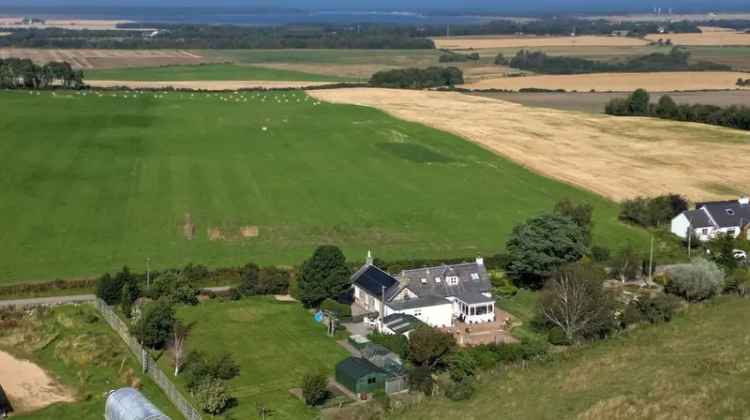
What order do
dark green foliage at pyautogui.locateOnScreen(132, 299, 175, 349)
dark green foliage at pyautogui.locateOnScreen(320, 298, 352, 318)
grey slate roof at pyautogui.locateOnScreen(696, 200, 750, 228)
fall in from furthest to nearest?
grey slate roof at pyautogui.locateOnScreen(696, 200, 750, 228) < dark green foliage at pyautogui.locateOnScreen(320, 298, 352, 318) < dark green foliage at pyautogui.locateOnScreen(132, 299, 175, 349)

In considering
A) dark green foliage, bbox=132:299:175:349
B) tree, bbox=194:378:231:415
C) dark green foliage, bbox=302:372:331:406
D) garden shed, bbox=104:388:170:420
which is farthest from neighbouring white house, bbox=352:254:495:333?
garden shed, bbox=104:388:170:420

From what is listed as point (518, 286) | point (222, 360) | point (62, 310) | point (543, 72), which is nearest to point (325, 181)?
point (518, 286)

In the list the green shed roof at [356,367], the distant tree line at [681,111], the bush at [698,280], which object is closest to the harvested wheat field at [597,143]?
the distant tree line at [681,111]

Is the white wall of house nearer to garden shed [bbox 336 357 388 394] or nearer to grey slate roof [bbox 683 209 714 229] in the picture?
garden shed [bbox 336 357 388 394]

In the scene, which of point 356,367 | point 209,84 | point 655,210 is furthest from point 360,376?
point 209,84

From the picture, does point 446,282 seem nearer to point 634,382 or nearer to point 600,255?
point 600,255

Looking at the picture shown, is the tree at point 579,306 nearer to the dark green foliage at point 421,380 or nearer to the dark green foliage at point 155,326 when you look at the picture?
the dark green foliage at point 421,380

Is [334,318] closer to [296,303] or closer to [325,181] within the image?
[296,303]
